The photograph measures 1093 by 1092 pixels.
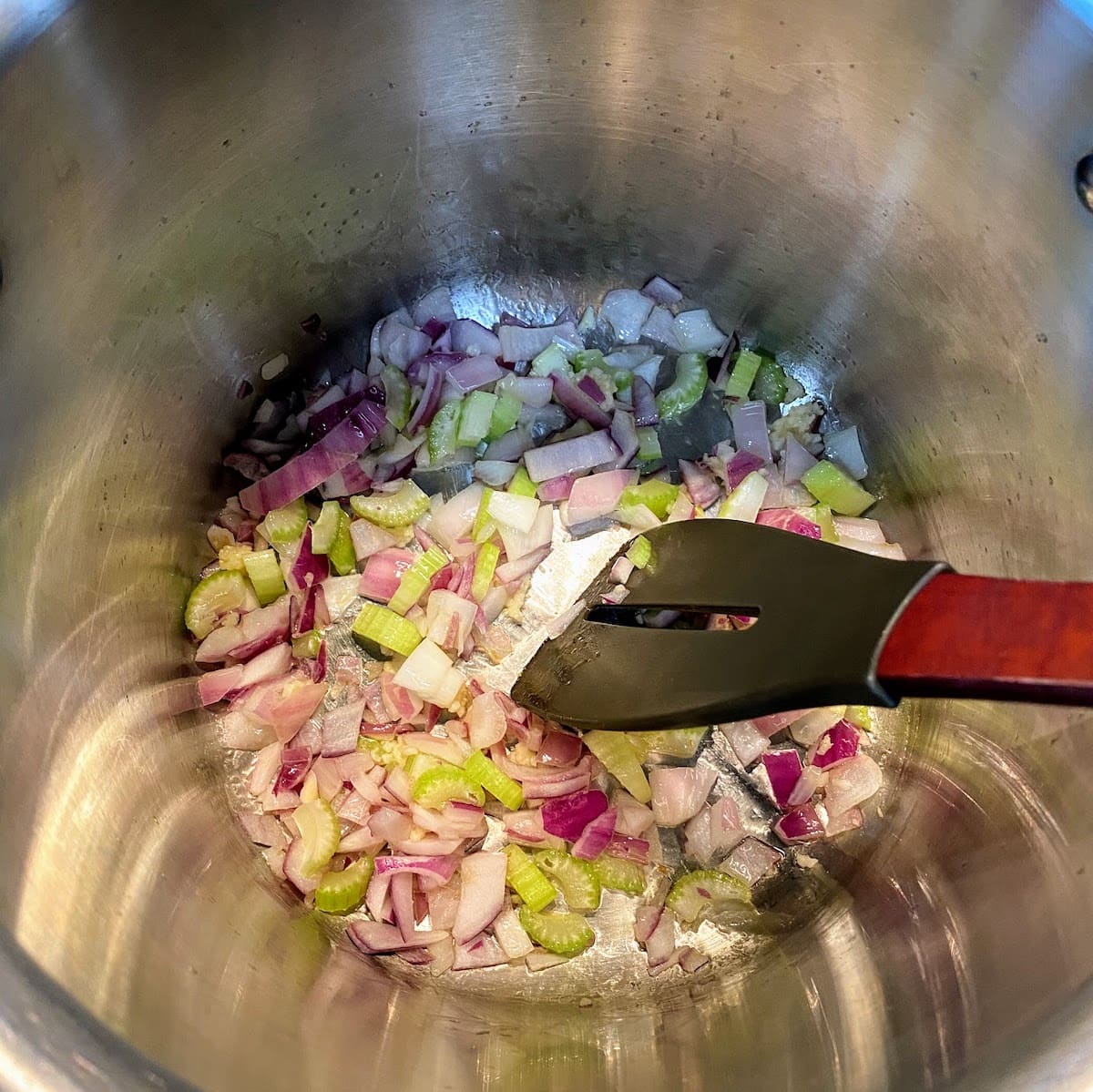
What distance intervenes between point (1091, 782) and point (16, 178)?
1.38 m

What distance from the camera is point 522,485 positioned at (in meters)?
1.43

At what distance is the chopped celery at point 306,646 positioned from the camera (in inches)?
52.1

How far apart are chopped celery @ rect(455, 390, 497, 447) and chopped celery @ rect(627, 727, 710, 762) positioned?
0.57 m

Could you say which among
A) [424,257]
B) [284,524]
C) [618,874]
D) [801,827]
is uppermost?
[424,257]

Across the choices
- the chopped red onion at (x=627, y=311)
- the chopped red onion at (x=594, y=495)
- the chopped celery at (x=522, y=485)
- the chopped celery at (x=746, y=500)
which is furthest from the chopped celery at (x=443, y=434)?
the chopped celery at (x=746, y=500)

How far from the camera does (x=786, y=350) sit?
4.96 feet

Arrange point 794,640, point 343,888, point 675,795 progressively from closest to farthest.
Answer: point 794,640, point 343,888, point 675,795

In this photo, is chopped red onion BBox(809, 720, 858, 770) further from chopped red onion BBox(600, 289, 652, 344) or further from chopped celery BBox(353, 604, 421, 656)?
chopped red onion BBox(600, 289, 652, 344)

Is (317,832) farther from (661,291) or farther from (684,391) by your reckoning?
(661,291)

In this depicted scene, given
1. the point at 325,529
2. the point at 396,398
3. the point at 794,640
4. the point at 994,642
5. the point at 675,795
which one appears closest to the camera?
the point at 994,642

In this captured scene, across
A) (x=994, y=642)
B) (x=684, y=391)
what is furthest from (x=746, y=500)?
(x=994, y=642)

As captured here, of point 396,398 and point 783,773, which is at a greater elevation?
point 396,398

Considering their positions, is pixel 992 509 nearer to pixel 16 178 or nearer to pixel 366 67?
pixel 366 67

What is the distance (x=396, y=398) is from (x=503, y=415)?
0.19m
